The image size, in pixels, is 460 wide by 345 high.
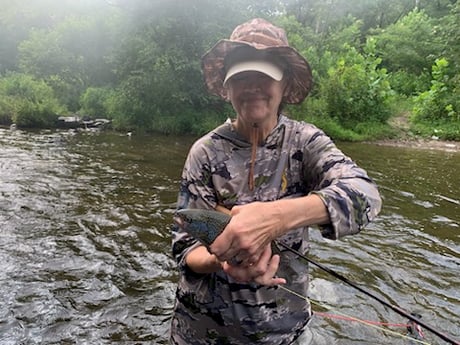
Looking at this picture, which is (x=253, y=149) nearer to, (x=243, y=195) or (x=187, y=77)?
(x=243, y=195)

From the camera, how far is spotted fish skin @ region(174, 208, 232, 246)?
1.45 meters

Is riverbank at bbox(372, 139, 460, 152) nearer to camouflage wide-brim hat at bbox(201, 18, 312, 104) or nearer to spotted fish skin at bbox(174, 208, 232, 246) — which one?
camouflage wide-brim hat at bbox(201, 18, 312, 104)

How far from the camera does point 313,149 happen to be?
2.03m

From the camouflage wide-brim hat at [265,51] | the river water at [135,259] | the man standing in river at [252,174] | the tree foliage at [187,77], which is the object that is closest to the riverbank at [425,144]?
the tree foliage at [187,77]

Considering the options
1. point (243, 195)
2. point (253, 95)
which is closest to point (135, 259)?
point (243, 195)

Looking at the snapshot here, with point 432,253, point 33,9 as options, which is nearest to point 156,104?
point 432,253

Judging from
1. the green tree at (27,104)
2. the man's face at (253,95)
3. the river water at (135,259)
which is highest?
the man's face at (253,95)

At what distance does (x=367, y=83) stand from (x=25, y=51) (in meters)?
25.4

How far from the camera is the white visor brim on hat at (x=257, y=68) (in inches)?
74.2

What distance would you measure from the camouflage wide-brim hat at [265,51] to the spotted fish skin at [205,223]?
88 cm

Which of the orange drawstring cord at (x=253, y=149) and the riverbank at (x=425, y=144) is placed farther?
the riverbank at (x=425, y=144)

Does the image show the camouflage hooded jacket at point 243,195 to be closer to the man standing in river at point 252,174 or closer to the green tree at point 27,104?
the man standing in river at point 252,174

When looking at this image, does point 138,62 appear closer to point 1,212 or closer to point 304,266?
point 1,212

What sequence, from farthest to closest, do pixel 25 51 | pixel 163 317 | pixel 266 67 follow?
pixel 25 51 < pixel 163 317 < pixel 266 67
